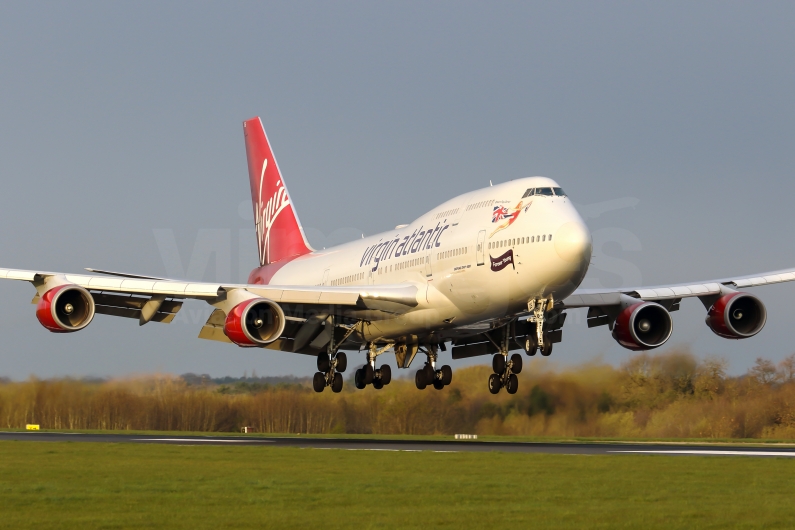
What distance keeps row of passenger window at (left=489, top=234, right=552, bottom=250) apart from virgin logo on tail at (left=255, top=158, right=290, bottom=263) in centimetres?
2455

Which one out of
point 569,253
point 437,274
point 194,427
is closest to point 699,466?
point 569,253

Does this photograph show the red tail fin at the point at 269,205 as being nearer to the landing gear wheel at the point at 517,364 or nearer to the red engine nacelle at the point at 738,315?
the landing gear wheel at the point at 517,364

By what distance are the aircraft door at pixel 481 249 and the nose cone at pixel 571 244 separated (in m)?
3.29

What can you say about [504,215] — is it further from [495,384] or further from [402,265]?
[495,384]

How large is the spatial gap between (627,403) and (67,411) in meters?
26.1

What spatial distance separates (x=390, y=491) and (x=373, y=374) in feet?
79.3

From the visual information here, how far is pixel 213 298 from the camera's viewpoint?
41.0 metres

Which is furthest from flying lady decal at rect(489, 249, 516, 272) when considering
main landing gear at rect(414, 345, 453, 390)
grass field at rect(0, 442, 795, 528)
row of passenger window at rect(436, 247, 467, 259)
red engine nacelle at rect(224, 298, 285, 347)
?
main landing gear at rect(414, 345, 453, 390)

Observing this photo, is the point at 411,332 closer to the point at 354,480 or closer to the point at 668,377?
the point at 668,377

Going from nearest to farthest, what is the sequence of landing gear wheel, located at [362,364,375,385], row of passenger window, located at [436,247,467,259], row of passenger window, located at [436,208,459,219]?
row of passenger window, located at [436,247,467,259], row of passenger window, located at [436,208,459,219], landing gear wheel, located at [362,364,375,385]

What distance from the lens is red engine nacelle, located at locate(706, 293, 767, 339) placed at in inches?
1665

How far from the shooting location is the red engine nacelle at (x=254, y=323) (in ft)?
126

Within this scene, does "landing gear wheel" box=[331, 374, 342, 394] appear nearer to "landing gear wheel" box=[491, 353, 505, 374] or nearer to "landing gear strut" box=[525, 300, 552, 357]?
"landing gear wheel" box=[491, 353, 505, 374]

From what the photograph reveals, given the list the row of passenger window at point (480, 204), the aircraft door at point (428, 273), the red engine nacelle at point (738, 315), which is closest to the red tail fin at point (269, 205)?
the aircraft door at point (428, 273)
